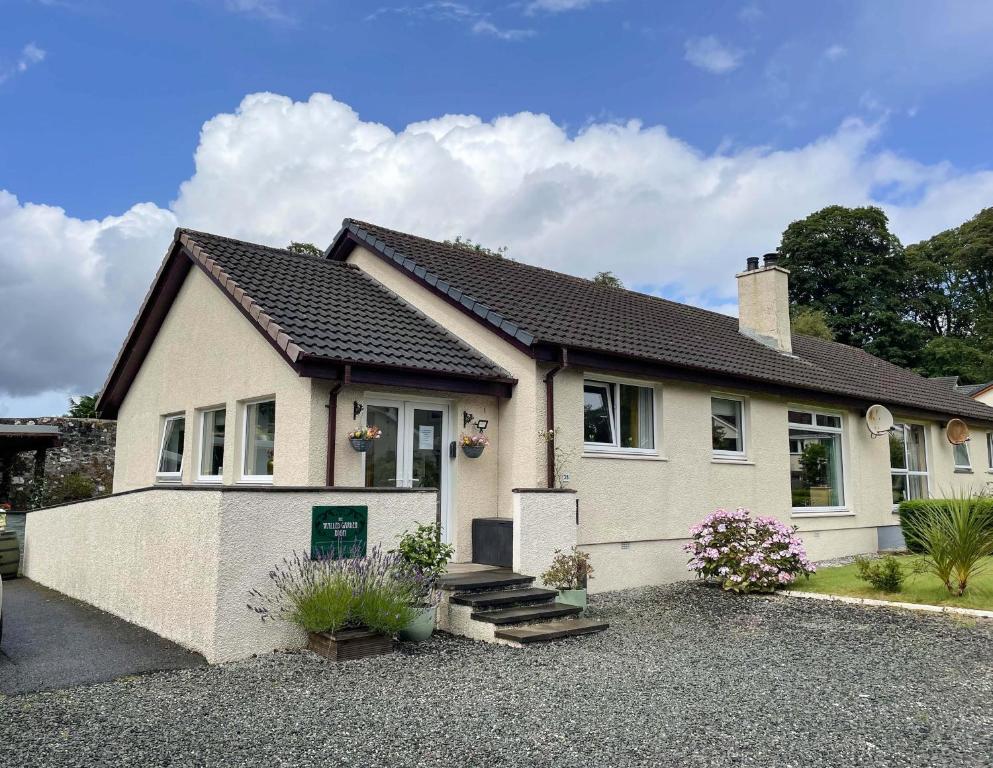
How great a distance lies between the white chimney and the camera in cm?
1738

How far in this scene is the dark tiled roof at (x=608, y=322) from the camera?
459 inches

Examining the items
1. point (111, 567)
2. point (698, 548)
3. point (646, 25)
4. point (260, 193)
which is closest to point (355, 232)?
point (260, 193)

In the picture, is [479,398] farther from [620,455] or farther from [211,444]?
[211,444]

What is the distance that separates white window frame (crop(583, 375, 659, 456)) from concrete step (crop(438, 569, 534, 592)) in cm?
255

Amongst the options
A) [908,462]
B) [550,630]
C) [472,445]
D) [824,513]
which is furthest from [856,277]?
[550,630]

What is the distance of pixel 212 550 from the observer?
7074 millimetres

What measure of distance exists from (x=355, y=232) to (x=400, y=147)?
226 inches

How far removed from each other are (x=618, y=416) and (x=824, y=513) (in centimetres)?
647

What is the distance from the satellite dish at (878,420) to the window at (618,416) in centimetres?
684

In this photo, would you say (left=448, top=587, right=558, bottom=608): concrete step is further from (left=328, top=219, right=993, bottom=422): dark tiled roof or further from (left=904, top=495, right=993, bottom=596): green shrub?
(left=904, top=495, right=993, bottom=596): green shrub

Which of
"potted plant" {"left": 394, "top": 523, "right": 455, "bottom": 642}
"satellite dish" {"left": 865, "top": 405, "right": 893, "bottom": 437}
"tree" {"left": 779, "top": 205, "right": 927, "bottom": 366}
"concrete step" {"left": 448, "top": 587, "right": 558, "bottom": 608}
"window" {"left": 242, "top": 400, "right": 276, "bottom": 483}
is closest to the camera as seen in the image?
"potted plant" {"left": 394, "top": 523, "right": 455, "bottom": 642}

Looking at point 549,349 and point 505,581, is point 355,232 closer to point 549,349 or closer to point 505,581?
point 549,349

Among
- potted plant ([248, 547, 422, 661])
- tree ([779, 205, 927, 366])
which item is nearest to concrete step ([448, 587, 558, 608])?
potted plant ([248, 547, 422, 661])

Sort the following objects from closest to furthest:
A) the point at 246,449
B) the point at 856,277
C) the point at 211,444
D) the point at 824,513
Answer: the point at 246,449 < the point at 211,444 < the point at 824,513 < the point at 856,277
